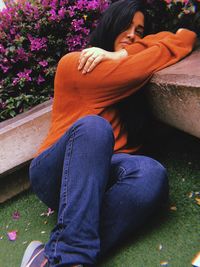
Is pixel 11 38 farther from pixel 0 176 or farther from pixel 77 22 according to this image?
pixel 0 176

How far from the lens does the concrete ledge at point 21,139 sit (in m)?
2.75

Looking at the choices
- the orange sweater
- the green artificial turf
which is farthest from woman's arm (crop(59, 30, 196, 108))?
the green artificial turf

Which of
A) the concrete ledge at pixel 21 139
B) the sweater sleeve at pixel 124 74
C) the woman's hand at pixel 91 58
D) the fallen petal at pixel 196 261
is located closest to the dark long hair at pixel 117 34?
the sweater sleeve at pixel 124 74

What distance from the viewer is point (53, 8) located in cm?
342

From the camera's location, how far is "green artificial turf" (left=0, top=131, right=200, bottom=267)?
1.83 m

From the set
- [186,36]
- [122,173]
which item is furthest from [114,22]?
[122,173]

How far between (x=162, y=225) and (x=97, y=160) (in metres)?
0.50

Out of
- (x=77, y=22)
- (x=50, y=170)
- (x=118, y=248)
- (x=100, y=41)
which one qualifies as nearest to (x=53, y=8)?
(x=77, y=22)

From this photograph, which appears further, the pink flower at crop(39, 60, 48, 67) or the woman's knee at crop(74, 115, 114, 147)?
the pink flower at crop(39, 60, 48, 67)

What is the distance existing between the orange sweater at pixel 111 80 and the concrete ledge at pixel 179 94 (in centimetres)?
8

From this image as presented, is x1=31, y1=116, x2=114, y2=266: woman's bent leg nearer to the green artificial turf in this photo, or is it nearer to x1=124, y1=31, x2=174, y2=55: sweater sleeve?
the green artificial turf

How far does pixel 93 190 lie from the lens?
1.82 meters

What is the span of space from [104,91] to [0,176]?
1159 millimetres

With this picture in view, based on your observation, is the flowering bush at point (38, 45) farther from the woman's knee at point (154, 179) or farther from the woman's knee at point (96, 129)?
the woman's knee at point (154, 179)
